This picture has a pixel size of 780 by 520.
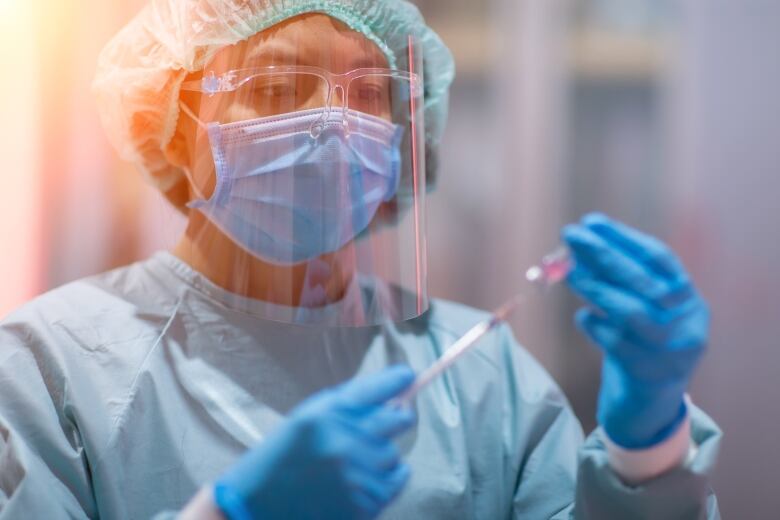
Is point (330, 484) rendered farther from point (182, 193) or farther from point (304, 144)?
point (182, 193)

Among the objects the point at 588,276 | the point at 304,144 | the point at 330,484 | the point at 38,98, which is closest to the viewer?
the point at 330,484

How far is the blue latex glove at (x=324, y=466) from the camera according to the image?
74 centimetres

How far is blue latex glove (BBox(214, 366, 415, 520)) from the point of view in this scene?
2.42 ft

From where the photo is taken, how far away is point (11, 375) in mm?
974

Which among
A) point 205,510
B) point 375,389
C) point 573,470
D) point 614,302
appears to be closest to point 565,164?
point 573,470

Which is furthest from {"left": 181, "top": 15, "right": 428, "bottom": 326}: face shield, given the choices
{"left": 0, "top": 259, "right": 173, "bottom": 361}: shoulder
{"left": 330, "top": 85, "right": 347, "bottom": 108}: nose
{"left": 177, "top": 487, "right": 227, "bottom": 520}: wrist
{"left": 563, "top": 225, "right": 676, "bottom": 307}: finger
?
{"left": 177, "top": 487, "right": 227, "bottom": 520}: wrist

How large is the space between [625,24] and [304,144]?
1969 millimetres

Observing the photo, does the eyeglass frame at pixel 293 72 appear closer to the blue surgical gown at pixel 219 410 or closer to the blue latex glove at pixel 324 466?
the blue surgical gown at pixel 219 410

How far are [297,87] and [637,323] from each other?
521 millimetres

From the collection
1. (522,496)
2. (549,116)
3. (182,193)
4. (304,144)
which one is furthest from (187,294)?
(549,116)

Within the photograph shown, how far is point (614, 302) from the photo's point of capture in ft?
2.74

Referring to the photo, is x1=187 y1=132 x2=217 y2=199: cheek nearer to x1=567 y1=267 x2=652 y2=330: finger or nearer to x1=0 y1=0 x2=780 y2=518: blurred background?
x1=567 y1=267 x2=652 y2=330: finger

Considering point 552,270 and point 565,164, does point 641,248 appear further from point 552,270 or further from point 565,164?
point 565,164

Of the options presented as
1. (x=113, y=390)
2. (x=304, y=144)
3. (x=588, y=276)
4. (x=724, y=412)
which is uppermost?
(x=304, y=144)
